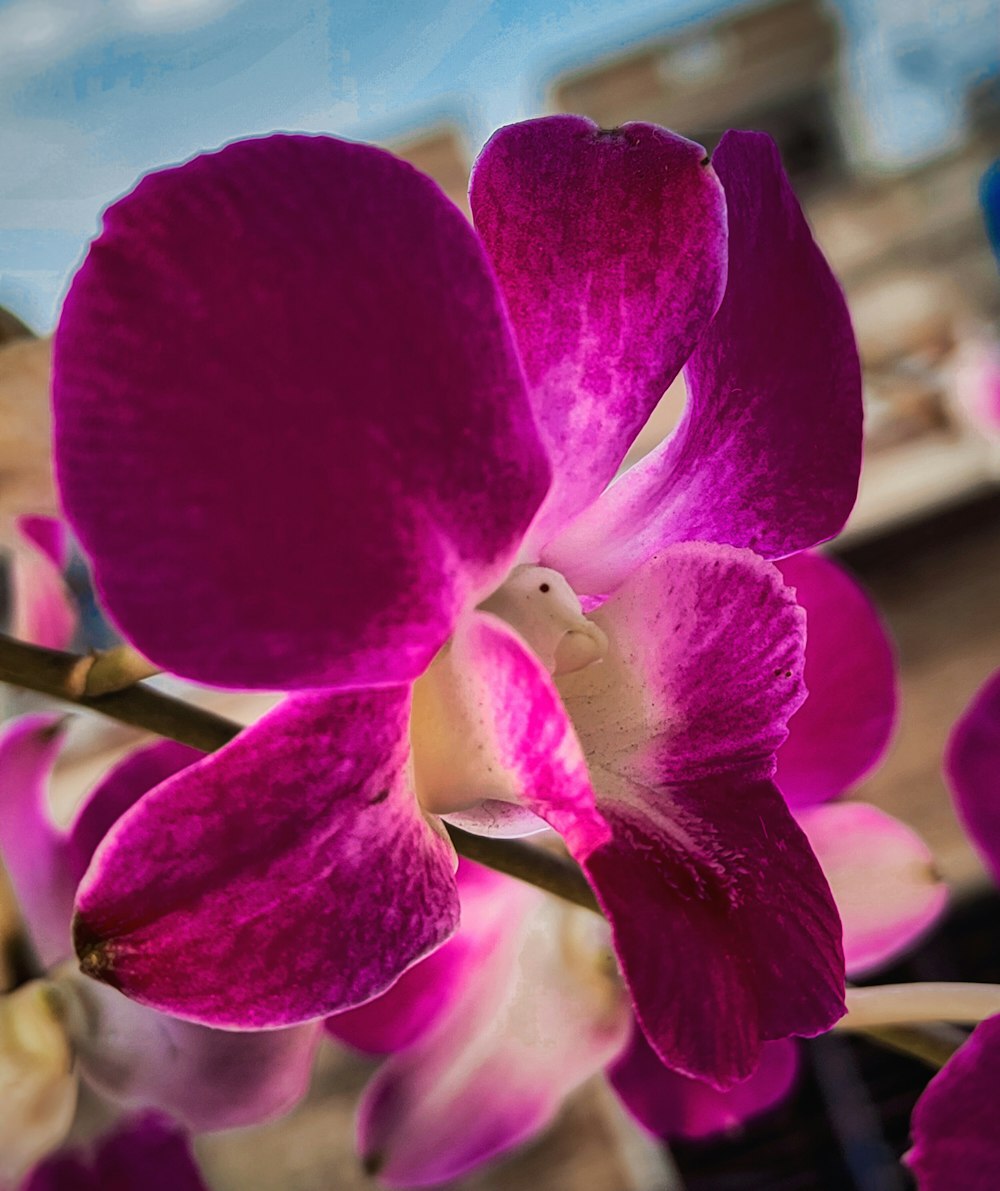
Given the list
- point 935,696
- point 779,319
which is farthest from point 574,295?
point 935,696

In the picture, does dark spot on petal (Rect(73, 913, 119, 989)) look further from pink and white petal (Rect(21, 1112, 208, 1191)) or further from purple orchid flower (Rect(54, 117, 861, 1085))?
pink and white petal (Rect(21, 1112, 208, 1191))

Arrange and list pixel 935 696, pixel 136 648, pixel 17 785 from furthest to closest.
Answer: pixel 935 696 → pixel 17 785 → pixel 136 648

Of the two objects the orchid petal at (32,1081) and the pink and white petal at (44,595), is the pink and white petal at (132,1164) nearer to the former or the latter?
the orchid petal at (32,1081)

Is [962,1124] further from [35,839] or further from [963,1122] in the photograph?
[35,839]

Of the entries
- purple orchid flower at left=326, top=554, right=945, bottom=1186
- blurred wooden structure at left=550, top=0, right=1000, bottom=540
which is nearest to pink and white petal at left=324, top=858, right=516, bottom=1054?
purple orchid flower at left=326, top=554, right=945, bottom=1186

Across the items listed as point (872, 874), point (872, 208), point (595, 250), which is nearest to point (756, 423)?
point (595, 250)

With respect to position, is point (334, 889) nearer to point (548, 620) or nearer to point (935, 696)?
point (548, 620)
